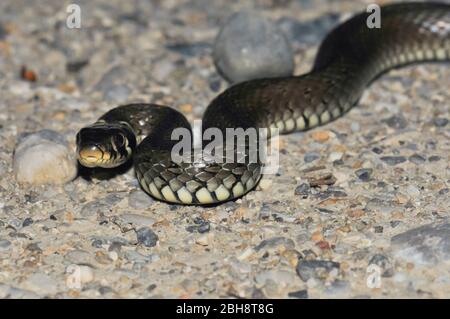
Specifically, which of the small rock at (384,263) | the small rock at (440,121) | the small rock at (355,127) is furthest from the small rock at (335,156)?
the small rock at (384,263)

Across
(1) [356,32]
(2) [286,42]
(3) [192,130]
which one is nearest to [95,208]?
(3) [192,130]

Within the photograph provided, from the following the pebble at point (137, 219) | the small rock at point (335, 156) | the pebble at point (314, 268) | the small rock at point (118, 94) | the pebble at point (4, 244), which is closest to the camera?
the pebble at point (314, 268)

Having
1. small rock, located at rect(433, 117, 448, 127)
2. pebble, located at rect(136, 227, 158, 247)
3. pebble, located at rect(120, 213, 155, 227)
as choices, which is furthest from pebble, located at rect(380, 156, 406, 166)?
pebble, located at rect(136, 227, 158, 247)

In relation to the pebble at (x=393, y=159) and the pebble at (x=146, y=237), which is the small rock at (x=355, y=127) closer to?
the pebble at (x=393, y=159)

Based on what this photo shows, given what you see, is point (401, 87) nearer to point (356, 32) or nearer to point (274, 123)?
point (356, 32)

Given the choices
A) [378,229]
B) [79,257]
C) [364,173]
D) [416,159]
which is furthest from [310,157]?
[79,257]
